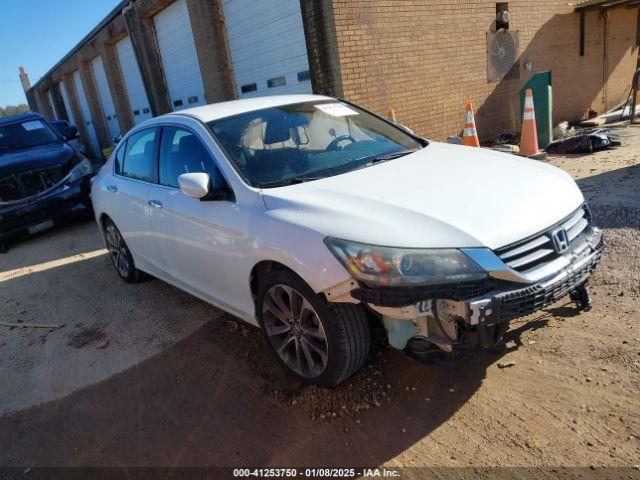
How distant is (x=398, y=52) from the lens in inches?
335

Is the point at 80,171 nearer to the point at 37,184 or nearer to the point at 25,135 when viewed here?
the point at 37,184

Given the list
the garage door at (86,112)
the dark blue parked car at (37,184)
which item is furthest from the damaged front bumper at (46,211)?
the garage door at (86,112)

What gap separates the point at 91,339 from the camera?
4102 mm

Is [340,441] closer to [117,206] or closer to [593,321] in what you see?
[593,321]

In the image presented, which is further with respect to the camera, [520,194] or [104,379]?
[104,379]

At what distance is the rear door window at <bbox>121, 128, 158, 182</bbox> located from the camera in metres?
4.12

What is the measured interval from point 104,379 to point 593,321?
131 inches

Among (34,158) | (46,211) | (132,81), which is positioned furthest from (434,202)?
(132,81)

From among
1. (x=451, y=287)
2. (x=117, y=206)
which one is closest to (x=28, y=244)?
(x=117, y=206)

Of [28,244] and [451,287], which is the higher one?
[451,287]

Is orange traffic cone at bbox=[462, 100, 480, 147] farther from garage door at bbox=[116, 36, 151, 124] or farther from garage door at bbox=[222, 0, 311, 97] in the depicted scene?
garage door at bbox=[116, 36, 151, 124]

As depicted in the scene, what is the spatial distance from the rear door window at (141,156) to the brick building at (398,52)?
4062 millimetres

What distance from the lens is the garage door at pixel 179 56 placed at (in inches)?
454

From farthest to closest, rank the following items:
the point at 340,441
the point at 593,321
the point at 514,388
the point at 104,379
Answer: the point at 104,379 → the point at 593,321 → the point at 514,388 → the point at 340,441
